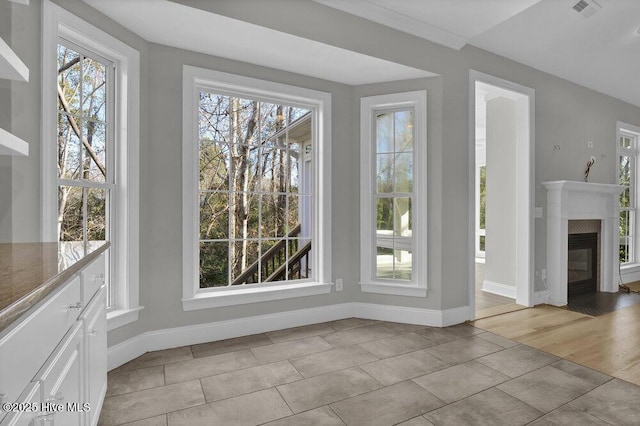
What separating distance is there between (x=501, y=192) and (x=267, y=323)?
336cm

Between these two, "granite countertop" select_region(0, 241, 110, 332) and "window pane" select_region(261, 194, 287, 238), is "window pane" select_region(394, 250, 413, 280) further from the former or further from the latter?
"granite countertop" select_region(0, 241, 110, 332)

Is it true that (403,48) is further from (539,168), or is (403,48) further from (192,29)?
(539,168)

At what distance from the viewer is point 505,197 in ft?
14.3

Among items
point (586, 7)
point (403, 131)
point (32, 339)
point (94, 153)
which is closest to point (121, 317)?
point (94, 153)

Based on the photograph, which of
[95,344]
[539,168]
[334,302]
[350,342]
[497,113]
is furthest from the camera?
[497,113]

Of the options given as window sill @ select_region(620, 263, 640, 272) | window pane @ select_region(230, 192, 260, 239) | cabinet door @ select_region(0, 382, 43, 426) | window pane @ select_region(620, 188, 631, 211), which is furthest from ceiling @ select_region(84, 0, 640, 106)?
window sill @ select_region(620, 263, 640, 272)

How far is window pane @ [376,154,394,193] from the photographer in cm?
353

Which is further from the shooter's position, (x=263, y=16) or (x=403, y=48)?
(x=403, y=48)

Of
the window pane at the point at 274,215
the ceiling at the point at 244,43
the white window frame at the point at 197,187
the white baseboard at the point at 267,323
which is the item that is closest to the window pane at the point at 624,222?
the white baseboard at the point at 267,323

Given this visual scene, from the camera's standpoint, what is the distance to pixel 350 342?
2.89 metres

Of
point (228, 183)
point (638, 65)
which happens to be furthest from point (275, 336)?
point (638, 65)

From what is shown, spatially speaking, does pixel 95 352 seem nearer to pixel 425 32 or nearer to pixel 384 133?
pixel 384 133

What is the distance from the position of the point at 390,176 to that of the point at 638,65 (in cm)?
352

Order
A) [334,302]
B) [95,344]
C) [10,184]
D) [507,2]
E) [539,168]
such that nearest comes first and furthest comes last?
1. [95,344]
2. [10,184]
3. [507,2]
4. [334,302]
5. [539,168]
